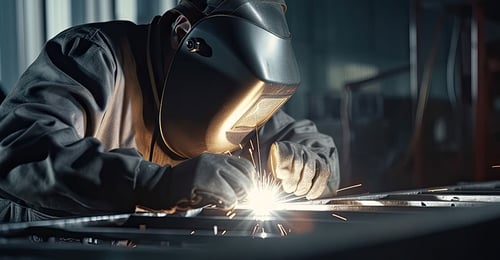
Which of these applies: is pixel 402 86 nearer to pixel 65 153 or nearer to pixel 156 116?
pixel 156 116

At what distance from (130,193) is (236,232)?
0.84ft

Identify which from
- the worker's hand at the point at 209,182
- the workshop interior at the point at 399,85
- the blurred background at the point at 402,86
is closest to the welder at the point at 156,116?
the worker's hand at the point at 209,182

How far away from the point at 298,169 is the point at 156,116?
281 mm

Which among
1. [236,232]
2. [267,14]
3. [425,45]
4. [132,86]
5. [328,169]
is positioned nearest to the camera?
[236,232]

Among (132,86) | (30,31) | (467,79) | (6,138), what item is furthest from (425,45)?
(6,138)

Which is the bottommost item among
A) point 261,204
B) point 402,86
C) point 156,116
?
point 261,204

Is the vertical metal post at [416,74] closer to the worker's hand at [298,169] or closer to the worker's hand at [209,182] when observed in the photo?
the worker's hand at [298,169]

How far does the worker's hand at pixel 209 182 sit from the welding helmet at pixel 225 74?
21cm

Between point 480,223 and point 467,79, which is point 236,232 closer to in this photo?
point 480,223

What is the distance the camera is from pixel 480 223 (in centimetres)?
70

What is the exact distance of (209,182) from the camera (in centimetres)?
106

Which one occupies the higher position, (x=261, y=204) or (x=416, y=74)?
(x=416, y=74)

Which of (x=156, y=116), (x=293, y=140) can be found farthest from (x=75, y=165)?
(x=293, y=140)

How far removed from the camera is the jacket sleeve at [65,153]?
1130mm
